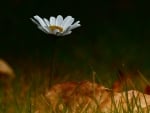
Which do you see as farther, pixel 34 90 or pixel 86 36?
pixel 86 36

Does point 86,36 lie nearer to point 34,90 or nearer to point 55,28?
point 34,90

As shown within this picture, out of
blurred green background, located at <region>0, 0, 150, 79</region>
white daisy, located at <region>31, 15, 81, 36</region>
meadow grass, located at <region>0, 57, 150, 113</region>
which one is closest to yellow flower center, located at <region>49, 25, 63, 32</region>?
white daisy, located at <region>31, 15, 81, 36</region>

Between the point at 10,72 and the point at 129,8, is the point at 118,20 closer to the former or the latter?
the point at 129,8

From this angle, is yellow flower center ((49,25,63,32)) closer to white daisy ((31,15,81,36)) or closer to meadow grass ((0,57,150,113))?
white daisy ((31,15,81,36))

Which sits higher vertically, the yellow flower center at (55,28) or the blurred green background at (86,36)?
the blurred green background at (86,36)

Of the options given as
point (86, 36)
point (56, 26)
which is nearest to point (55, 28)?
point (56, 26)

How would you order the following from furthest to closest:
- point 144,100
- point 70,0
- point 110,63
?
1. point 70,0
2. point 110,63
3. point 144,100

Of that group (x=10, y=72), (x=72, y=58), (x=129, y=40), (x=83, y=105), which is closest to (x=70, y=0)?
(x=129, y=40)

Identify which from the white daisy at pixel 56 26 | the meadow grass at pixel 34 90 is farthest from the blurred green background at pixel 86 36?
the white daisy at pixel 56 26

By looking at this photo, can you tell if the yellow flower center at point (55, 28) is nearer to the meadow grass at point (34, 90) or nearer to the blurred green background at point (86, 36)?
the meadow grass at point (34, 90)
